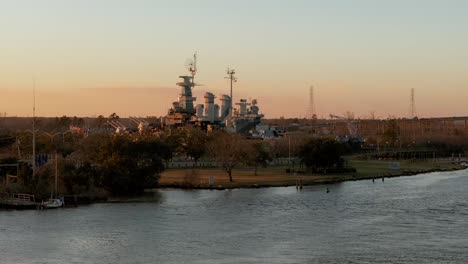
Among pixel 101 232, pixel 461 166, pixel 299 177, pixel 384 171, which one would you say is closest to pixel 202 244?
pixel 101 232

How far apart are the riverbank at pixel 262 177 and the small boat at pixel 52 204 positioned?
45.4 ft

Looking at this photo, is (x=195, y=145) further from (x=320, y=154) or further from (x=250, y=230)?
(x=250, y=230)

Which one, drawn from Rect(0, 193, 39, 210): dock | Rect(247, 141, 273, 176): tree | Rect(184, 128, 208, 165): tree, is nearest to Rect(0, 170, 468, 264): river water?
Rect(0, 193, 39, 210): dock

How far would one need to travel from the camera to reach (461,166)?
89062 millimetres

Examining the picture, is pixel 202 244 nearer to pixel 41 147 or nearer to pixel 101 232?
pixel 101 232

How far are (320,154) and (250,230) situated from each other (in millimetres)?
34935

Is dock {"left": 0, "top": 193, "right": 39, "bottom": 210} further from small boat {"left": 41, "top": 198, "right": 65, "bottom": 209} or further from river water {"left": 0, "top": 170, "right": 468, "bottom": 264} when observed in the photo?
river water {"left": 0, "top": 170, "right": 468, "bottom": 264}

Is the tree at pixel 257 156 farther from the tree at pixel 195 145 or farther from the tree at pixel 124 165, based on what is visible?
the tree at pixel 195 145

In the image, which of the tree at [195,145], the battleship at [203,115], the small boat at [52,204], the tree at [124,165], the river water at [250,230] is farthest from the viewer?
the battleship at [203,115]

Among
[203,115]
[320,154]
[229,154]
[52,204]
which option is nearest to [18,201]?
[52,204]

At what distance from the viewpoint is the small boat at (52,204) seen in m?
44.9

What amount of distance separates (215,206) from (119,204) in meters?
6.48

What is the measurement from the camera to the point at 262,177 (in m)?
64.9

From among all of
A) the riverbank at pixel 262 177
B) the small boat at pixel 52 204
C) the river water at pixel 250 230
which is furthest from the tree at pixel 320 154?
the small boat at pixel 52 204
